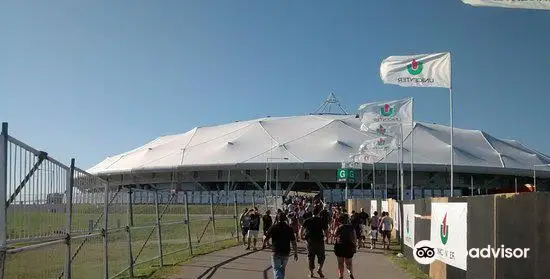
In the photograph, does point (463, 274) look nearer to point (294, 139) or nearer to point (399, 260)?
point (399, 260)

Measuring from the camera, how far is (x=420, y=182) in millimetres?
95750

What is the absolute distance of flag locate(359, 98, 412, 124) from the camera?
27.9 metres

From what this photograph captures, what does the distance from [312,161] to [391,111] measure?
5672 cm

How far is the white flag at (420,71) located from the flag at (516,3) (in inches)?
429

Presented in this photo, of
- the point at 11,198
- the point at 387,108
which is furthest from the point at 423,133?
the point at 11,198

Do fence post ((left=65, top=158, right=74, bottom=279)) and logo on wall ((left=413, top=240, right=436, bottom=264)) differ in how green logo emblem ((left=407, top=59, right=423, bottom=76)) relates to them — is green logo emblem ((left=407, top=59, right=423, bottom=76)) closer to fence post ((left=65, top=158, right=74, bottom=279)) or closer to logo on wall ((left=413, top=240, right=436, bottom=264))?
logo on wall ((left=413, top=240, right=436, bottom=264))

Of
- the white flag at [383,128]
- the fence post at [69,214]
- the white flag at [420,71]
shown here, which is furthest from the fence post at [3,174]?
the white flag at [383,128]

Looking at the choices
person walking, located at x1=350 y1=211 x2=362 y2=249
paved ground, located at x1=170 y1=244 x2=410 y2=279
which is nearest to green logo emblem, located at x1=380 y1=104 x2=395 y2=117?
person walking, located at x1=350 y1=211 x2=362 y2=249

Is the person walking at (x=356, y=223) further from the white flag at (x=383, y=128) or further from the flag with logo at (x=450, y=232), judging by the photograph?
the flag with logo at (x=450, y=232)

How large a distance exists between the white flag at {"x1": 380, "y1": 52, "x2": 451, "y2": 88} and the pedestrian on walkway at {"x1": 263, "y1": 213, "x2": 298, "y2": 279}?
887 cm

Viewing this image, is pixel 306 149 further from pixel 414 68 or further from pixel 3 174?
pixel 3 174

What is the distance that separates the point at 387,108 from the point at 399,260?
10.3 m

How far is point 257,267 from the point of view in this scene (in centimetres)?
1650

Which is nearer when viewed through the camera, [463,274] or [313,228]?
[463,274]
